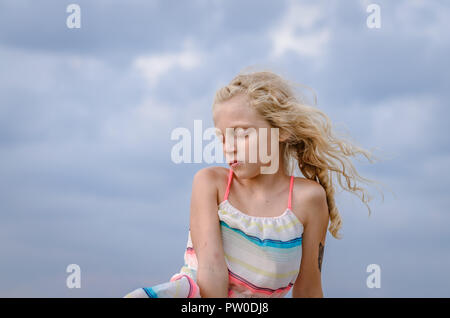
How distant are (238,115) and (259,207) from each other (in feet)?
1.80

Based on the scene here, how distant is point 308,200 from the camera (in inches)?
136

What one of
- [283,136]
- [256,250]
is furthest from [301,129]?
[256,250]

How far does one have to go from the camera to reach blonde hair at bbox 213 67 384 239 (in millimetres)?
3359

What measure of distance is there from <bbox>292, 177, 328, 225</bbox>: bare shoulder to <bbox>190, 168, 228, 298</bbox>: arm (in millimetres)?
487

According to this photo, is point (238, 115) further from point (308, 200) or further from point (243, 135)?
point (308, 200)

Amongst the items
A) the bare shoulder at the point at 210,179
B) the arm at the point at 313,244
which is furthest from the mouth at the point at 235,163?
the arm at the point at 313,244

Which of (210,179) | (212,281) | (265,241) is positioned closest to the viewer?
(212,281)

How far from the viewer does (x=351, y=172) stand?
3.78m

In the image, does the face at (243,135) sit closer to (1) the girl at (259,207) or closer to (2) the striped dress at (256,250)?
(1) the girl at (259,207)

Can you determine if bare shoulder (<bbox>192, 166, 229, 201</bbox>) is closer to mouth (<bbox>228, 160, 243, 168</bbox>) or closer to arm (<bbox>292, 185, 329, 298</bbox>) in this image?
mouth (<bbox>228, 160, 243, 168</bbox>)
